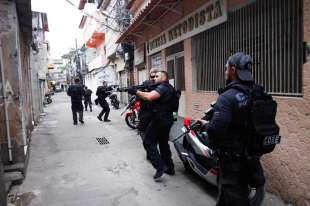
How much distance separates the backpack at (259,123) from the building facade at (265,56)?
1.23 metres

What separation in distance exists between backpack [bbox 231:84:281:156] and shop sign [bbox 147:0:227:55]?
396cm

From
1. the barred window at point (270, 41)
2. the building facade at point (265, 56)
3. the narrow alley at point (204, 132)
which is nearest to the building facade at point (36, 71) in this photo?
the narrow alley at point (204, 132)

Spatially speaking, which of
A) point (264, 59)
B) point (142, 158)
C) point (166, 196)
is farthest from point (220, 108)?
point (142, 158)

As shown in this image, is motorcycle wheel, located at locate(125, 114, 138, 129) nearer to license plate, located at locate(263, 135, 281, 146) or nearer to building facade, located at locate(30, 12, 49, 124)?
building facade, located at locate(30, 12, 49, 124)

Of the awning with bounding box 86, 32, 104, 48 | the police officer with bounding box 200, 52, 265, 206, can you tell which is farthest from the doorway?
the awning with bounding box 86, 32, 104, 48

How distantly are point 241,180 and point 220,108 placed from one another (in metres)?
0.73

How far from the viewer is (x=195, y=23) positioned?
804 cm

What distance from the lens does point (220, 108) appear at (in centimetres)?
272

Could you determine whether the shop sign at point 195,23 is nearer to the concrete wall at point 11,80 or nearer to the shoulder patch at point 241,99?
the shoulder patch at point 241,99

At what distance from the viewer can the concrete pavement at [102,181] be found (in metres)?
4.20

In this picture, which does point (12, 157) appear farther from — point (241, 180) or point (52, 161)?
point (241, 180)

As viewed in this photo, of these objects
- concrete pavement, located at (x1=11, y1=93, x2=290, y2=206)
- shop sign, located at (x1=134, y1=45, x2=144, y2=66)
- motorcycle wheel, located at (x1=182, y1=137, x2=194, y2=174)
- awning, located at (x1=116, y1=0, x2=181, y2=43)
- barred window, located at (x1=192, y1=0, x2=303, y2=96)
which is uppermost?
awning, located at (x1=116, y1=0, x2=181, y2=43)

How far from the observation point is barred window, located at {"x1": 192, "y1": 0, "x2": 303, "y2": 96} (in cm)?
418

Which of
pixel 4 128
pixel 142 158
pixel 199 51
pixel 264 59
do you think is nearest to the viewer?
pixel 264 59
